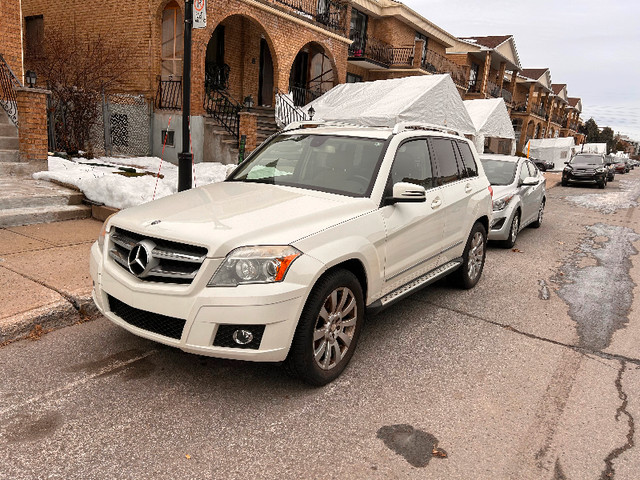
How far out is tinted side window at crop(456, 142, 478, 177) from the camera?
5832 millimetres

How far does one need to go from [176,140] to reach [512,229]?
10207mm

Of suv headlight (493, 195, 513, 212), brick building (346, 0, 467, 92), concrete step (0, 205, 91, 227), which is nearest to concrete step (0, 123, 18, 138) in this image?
concrete step (0, 205, 91, 227)

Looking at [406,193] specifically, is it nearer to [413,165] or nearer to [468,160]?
[413,165]

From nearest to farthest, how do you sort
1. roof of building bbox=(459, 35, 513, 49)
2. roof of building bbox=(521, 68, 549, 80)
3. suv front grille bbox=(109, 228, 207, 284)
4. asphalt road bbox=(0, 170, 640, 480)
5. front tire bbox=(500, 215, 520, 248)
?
1. asphalt road bbox=(0, 170, 640, 480)
2. suv front grille bbox=(109, 228, 207, 284)
3. front tire bbox=(500, 215, 520, 248)
4. roof of building bbox=(459, 35, 513, 49)
5. roof of building bbox=(521, 68, 549, 80)

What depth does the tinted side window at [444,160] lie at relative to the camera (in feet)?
16.9

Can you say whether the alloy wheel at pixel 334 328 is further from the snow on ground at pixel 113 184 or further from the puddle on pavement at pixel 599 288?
the snow on ground at pixel 113 184

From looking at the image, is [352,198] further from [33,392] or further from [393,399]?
[33,392]

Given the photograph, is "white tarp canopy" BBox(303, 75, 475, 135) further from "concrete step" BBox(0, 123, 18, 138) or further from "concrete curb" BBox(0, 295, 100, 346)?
"concrete curb" BBox(0, 295, 100, 346)

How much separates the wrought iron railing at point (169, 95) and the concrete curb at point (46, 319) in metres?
11.4

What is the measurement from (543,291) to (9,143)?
919 cm

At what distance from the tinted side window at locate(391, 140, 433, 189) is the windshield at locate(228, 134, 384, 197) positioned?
0.66 ft

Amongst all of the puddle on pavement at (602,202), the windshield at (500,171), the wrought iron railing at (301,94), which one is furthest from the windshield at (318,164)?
the wrought iron railing at (301,94)

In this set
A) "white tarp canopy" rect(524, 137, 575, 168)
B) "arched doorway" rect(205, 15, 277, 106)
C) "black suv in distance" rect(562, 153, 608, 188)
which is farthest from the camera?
"white tarp canopy" rect(524, 137, 575, 168)

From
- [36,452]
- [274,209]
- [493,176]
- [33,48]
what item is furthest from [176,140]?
[36,452]
